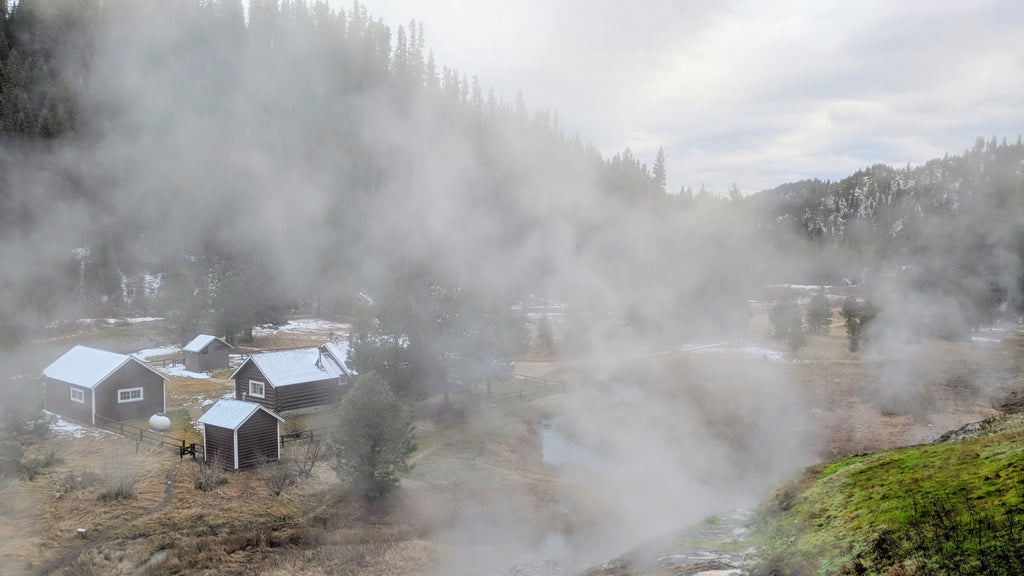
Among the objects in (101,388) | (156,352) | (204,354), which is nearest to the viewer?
(101,388)

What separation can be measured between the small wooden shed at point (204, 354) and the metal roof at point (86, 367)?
228 inches

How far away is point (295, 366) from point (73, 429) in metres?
6.26

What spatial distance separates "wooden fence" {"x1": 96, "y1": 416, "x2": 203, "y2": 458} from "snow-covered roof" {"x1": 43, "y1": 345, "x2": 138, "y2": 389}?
1.25 metres

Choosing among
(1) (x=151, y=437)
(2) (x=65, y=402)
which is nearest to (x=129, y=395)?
(2) (x=65, y=402)

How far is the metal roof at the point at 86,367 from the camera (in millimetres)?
16797

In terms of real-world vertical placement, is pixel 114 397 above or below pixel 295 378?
below

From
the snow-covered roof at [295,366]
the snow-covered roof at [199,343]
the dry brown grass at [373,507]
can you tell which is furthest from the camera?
the snow-covered roof at [199,343]

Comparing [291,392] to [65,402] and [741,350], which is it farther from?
[741,350]

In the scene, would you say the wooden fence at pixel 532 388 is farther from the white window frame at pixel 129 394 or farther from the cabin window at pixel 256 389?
the white window frame at pixel 129 394

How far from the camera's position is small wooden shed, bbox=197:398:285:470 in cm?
1421

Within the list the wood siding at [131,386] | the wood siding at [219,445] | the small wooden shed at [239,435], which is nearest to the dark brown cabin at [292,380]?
the wood siding at [131,386]

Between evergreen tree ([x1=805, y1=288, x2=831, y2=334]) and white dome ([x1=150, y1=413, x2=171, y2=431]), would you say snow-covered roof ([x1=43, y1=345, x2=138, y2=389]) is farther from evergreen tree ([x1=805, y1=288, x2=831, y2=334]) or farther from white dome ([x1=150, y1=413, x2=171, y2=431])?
evergreen tree ([x1=805, y1=288, x2=831, y2=334])

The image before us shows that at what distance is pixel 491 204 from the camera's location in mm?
29859

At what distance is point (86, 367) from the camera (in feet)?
56.9
